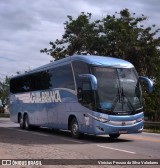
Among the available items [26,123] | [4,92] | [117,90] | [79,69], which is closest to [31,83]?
[26,123]

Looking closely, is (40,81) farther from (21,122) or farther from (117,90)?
(117,90)

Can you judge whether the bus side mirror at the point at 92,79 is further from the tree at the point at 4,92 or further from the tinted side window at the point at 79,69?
the tree at the point at 4,92

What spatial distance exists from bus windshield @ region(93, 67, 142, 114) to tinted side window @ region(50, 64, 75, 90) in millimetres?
1913

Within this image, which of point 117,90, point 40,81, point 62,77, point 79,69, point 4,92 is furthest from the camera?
point 4,92

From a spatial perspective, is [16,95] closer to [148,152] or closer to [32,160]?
[148,152]

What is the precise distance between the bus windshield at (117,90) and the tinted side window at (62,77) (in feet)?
6.28

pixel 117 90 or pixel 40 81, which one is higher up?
pixel 40 81

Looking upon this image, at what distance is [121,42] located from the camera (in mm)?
39125

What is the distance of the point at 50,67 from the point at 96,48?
18320 mm

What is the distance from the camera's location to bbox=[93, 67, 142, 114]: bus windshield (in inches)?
661

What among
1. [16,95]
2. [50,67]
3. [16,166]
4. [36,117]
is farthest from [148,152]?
[16,95]

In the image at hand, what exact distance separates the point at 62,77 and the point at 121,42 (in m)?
20.1

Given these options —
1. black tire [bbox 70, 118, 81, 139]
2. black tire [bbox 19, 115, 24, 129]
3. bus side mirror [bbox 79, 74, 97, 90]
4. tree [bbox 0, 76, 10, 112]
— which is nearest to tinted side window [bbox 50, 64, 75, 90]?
black tire [bbox 70, 118, 81, 139]

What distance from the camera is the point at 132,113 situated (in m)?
17.0
